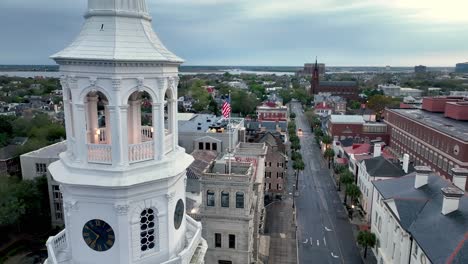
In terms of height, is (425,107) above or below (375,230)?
above

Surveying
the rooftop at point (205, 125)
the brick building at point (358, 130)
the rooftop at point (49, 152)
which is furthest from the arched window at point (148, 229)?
the brick building at point (358, 130)

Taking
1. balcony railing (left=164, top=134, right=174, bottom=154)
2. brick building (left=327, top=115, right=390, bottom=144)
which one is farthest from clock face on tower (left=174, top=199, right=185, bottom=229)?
brick building (left=327, top=115, right=390, bottom=144)

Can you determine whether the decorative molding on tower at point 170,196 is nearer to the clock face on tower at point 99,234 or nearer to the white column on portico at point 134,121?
the clock face on tower at point 99,234

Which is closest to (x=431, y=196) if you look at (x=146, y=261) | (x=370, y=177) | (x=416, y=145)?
(x=370, y=177)

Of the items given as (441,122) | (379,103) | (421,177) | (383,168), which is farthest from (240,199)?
(379,103)

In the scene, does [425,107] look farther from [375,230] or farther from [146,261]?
[146,261]

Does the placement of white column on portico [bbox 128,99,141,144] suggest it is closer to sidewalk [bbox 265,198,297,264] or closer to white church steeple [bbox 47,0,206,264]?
white church steeple [bbox 47,0,206,264]
